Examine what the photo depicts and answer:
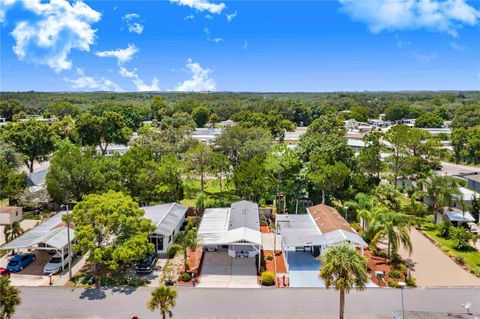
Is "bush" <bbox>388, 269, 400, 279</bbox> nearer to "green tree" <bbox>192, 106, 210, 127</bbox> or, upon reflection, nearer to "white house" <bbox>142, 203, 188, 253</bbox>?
"white house" <bbox>142, 203, 188, 253</bbox>

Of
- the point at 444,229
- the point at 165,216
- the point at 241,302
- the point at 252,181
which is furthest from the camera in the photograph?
the point at 252,181

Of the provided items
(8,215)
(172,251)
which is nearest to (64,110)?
(8,215)

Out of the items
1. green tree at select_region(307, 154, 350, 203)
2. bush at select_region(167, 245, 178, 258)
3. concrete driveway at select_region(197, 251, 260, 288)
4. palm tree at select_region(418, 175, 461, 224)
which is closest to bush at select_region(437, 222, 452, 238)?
palm tree at select_region(418, 175, 461, 224)

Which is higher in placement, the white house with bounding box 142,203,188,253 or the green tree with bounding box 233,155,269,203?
the green tree with bounding box 233,155,269,203

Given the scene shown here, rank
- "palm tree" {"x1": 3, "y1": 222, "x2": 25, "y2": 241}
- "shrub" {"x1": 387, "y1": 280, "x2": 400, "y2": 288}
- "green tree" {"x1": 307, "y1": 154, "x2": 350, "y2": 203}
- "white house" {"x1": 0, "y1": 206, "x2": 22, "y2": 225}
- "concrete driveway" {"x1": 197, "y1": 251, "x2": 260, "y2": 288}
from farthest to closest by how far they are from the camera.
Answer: "green tree" {"x1": 307, "y1": 154, "x2": 350, "y2": 203}, "white house" {"x1": 0, "y1": 206, "x2": 22, "y2": 225}, "palm tree" {"x1": 3, "y1": 222, "x2": 25, "y2": 241}, "concrete driveway" {"x1": 197, "y1": 251, "x2": 260, "y2": 288}, "shrub" {"x1": 387, "y1": 280, "x2": 400, "y2": 288}

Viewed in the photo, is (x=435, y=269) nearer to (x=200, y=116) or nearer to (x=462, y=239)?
(x=462, y=239)

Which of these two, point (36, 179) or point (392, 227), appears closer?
point (392, 227)
